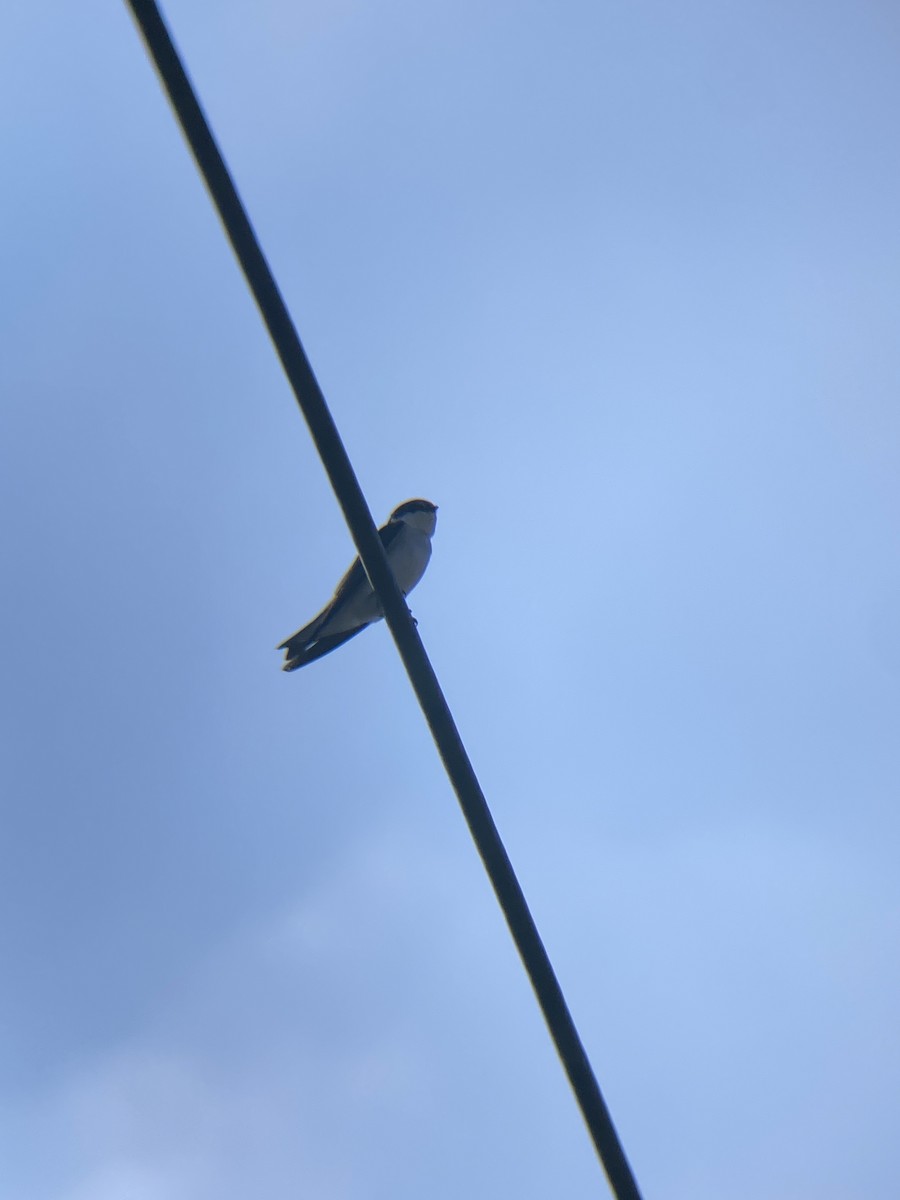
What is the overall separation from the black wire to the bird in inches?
176

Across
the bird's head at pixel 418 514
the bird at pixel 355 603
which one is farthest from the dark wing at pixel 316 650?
the bird's head at pixel 418 514

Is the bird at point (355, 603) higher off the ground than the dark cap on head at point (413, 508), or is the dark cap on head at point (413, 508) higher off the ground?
the dark cap on head at point (413, 508)

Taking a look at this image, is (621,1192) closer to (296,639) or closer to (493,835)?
(493,835)

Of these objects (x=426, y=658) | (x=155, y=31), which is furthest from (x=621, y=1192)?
(x=155, y=31)

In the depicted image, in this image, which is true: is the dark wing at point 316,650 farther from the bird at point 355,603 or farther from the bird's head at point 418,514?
the bird's head at point 418,514

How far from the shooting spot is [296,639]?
7.17 m

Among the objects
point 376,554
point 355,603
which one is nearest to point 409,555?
point 355,603

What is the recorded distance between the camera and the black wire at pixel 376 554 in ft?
6.70

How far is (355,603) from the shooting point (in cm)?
726

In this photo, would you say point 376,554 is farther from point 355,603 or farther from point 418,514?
point 418,514

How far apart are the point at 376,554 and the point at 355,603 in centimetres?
486

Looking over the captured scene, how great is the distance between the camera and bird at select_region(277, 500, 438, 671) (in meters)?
7.21

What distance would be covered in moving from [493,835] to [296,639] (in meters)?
5.09

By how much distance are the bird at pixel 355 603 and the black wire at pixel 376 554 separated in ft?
14.7
